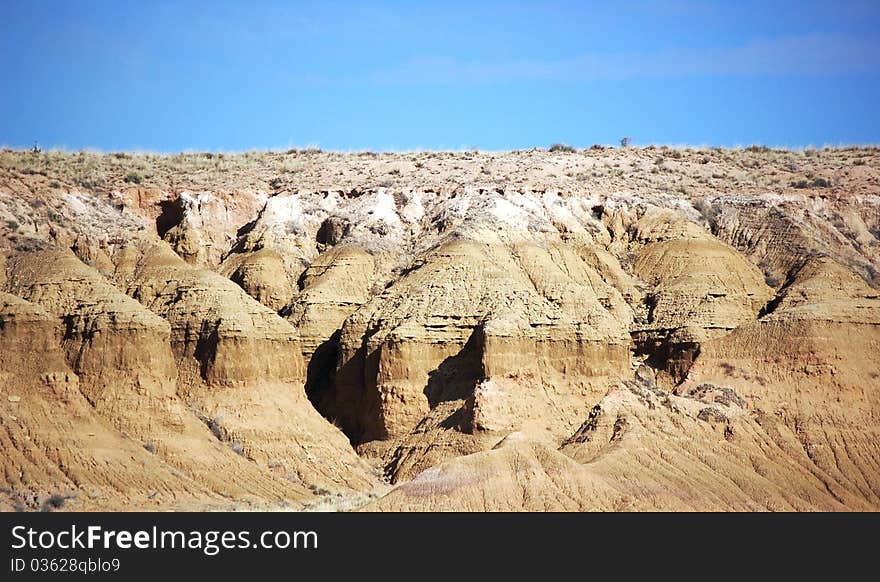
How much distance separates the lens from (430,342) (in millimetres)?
76812

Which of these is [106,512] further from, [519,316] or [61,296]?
[519,316]

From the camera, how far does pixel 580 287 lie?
266 ft

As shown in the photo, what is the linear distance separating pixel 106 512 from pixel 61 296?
15328 millimetres

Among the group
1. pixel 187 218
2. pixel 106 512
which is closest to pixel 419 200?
pixel 187 218

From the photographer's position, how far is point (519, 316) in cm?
7638

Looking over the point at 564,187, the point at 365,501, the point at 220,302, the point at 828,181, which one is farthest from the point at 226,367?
the point at 828,181

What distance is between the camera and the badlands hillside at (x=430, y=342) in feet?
217

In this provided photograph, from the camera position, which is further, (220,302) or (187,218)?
(187,218)

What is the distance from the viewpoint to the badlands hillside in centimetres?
6612
